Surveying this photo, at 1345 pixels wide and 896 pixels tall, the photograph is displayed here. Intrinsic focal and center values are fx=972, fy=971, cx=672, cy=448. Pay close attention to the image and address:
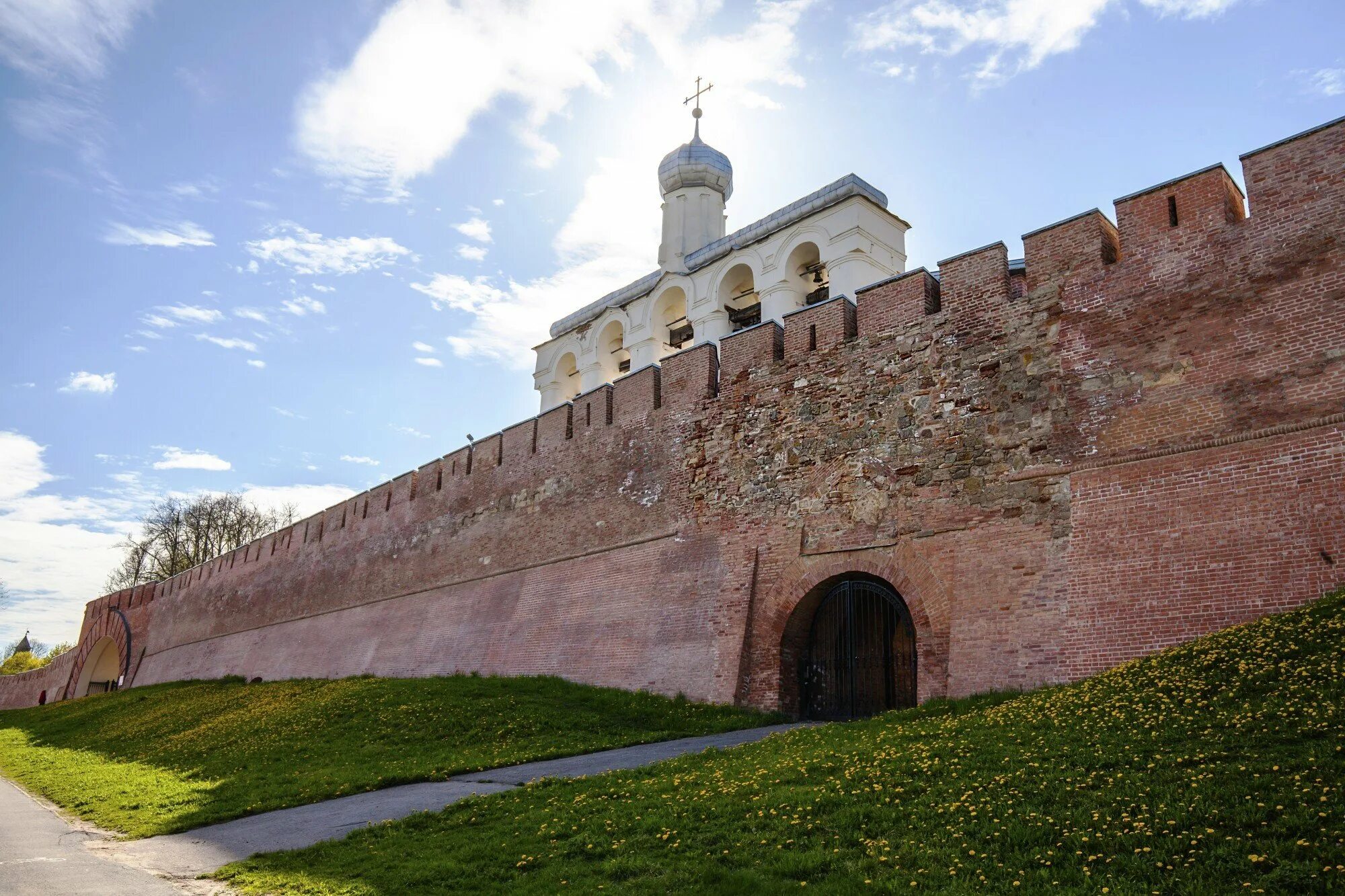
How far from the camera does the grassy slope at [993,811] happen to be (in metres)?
4.57

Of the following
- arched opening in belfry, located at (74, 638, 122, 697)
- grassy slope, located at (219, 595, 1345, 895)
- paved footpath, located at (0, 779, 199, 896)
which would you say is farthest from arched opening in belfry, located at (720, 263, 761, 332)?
arched opening in belfry, located at (74, 638, 122, 697)

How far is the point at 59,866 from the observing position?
659 cm

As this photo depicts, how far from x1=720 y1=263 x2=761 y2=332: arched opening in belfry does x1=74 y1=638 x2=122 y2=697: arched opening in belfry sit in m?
32.3

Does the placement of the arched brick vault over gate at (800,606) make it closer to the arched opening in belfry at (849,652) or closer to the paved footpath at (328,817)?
the arched opening in belfry at (849,652)

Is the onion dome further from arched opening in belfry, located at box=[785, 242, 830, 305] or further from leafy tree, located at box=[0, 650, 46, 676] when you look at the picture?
leafy tree, located at box=[0, 650, 46, 676]

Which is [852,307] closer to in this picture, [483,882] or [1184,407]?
[1184,407]

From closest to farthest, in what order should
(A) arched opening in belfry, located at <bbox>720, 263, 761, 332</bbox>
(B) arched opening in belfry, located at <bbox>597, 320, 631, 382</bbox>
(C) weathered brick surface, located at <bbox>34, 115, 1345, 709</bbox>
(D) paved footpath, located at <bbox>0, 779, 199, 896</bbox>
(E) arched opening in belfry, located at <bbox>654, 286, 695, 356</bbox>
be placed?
(D) paved footpath, located at <bbox>0, 779, 199, 896</bbox> → (C) weathered brick surface, located at <bbox>34, 115, 1345, 709</bbox> → (A) arched opening in belfry, located at <bbox>720, 263, 761, 332</bbox> → (E) arched opening in belfry, located at <bbox>654, 286, 695, 356</bbox> → (B) arched opening in belfry, located at <bbox>597, 320, 631, 382</bbox>

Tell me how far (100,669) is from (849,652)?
42.1 meters

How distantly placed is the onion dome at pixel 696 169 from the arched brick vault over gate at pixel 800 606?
16.7m

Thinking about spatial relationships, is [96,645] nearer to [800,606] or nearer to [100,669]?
[100,669]

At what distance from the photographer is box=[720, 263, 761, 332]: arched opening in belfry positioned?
23.8 m

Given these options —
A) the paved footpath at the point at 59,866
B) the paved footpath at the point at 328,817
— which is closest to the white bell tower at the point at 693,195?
the paved footpath at the point at 328,817

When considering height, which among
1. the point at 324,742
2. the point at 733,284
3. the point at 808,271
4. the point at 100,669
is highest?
the point at 733,284

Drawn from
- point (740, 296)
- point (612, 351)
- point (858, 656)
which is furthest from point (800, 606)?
point (612, 351)
